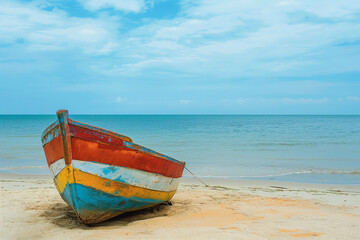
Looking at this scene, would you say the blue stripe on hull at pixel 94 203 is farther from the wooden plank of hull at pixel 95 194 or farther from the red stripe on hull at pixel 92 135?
the red stripe on hull at pixel 92 135

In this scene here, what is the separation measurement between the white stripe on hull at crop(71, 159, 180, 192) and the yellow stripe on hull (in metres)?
0.06

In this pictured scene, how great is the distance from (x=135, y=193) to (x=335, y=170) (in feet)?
33.9

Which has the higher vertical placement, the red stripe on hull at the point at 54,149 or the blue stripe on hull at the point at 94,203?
the red stripe on hull at the point at 54,149

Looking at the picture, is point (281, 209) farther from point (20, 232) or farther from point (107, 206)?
point (20, 232)

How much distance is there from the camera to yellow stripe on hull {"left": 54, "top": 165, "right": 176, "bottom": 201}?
4480 mm

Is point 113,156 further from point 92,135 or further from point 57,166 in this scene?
point 57,166

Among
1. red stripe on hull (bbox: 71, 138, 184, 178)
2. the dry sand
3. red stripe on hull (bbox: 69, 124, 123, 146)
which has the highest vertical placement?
red stripe on hull (bbox: 69, 124, 123, 146)

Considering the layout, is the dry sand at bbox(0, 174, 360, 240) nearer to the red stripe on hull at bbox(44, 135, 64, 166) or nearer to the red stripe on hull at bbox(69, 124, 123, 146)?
the red stripe on hull at bbox(44, 135, 64, 166)

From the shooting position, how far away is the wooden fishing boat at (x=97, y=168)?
4.43m

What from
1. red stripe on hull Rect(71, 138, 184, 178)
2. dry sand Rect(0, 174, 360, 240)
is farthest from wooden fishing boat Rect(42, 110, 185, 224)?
dry sand Rect(0, 174, 360, 240)

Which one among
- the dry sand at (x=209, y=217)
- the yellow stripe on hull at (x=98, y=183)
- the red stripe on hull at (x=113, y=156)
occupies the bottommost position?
the dry sand at (x=209, y=217)

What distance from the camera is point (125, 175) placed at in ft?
15.8

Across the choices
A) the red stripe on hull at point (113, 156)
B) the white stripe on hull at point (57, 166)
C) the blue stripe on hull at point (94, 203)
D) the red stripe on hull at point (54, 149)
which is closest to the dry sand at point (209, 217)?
the blue stripe on hull at point (94, 203)

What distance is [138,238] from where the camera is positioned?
4.25m
